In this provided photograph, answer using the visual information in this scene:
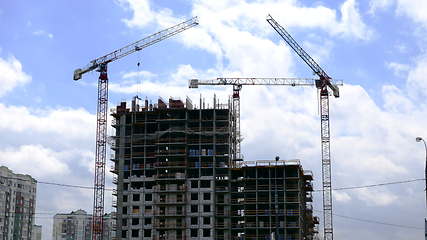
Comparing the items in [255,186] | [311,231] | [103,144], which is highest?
[103,144]

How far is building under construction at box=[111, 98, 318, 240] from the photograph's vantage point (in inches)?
6083

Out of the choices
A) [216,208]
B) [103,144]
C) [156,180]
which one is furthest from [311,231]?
[103,144]

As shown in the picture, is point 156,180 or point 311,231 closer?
point 156,180

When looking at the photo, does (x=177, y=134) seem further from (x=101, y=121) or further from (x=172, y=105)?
(x=101, y=121)

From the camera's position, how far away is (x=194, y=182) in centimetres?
16088

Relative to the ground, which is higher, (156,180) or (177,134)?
(177,134)

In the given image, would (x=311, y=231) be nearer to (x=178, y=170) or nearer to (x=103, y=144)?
(x=178, y=170)

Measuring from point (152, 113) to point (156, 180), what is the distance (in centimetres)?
1880

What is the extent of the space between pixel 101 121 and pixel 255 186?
45744 mm

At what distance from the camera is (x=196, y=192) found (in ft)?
523

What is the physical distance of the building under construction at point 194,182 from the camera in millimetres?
154500

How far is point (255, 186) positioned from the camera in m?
156

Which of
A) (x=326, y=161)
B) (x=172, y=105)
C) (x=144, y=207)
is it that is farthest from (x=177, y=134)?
(x=326, y=161)

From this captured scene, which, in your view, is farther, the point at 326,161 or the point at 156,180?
the point at 326,161
